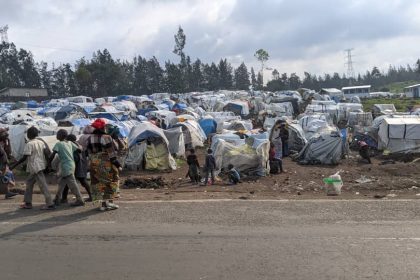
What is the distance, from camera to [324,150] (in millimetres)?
20781

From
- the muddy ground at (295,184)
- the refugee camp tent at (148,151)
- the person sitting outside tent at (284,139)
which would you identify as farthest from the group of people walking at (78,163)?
Answer: the person sitting outside tent at (284,139)

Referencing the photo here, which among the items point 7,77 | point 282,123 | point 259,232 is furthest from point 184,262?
point 7,77

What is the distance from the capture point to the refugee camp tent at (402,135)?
2259 centimetres

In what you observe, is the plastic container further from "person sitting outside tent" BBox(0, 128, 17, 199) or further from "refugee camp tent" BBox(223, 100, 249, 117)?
"refugee camp tent" BBox(223, 100, 249, 117)

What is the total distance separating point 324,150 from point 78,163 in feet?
43.6

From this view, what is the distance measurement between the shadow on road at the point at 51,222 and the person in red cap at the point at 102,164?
1.18 ft

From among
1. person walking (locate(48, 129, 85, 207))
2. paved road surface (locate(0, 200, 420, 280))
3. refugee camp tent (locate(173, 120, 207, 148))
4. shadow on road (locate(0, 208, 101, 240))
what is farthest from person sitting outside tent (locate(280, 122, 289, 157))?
shadow on road (locate(0, 208, 101, 240))

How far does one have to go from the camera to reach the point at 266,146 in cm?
A: 1759

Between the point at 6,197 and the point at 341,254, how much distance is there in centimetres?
774

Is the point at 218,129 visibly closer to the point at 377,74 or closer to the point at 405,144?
the point at 405,144

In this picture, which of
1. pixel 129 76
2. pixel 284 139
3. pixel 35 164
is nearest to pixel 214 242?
pixel 35 164

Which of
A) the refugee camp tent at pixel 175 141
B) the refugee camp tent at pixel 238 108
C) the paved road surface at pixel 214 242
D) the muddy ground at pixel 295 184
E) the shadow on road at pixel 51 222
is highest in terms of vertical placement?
the refugee camp tent at pixel 238 108

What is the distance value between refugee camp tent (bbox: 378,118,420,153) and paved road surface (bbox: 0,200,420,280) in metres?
14.4

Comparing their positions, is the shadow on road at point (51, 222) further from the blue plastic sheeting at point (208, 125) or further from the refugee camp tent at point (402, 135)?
the blue plastic sheeting at point (208, 125)
